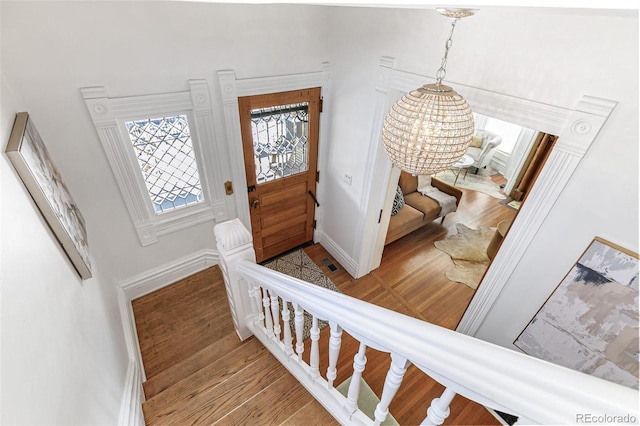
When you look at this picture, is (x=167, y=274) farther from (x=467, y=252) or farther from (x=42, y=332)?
(x=467, y=252)

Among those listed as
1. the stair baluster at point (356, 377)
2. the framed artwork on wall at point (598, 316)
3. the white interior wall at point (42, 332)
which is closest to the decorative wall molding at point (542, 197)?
the framed artwork on wall at point (598, 316)

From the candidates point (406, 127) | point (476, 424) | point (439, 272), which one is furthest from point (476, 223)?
point (406, 127)

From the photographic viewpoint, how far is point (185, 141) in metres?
2.48

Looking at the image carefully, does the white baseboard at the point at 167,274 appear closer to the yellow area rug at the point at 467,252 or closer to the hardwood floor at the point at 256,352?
the hardwood floor at the point at 256,352

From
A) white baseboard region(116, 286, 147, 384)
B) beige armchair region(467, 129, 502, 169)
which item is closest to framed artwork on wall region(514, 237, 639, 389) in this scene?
white baseboard region(116, 286, 147, 384)

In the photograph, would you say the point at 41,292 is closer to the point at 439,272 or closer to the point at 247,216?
the point at 247,216

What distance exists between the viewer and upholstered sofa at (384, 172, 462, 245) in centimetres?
381

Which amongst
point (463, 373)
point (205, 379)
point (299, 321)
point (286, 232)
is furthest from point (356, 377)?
point (286, 232)

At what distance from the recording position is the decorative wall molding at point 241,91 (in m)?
2.36

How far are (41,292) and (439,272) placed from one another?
11.7 ft

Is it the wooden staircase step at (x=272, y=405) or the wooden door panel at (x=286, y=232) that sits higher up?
the wooden staircase step at (x=272, y=405)

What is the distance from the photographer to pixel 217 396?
1.54m

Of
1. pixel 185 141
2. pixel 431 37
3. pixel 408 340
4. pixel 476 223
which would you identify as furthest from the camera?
pixel 476 223

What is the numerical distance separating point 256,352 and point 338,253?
1.87 metres
